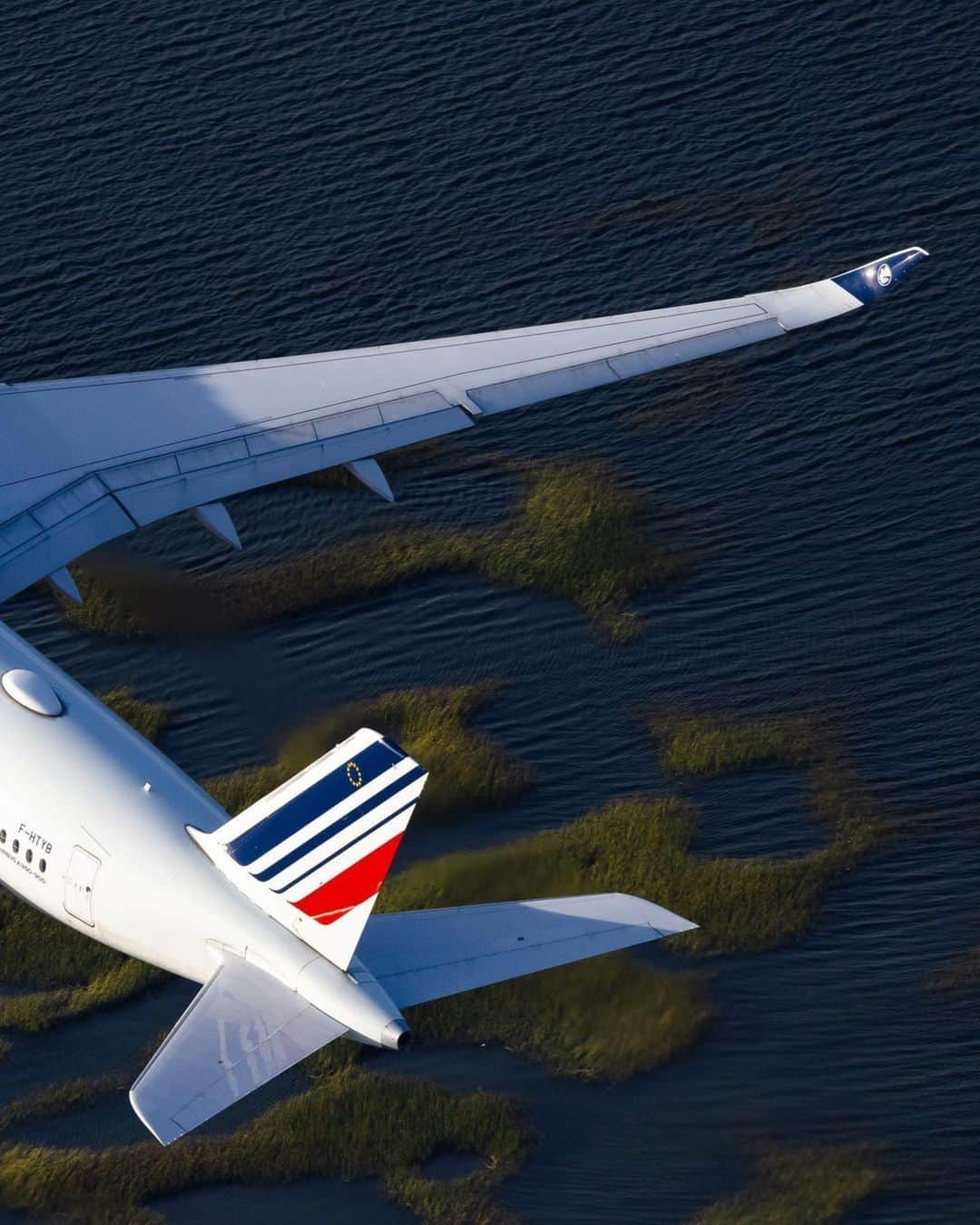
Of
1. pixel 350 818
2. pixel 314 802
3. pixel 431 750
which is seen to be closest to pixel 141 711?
pixel 431 750

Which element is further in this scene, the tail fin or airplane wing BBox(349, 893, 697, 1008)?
airplane wing BBox(349, 893, 697, 1008)

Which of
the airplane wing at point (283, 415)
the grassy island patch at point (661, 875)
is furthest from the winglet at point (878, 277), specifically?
the grassy island patch at point (661, 875)

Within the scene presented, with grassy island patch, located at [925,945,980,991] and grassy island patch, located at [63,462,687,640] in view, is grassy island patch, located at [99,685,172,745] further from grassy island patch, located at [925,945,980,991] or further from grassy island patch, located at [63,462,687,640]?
grassy island patch, located at [925,945,980,991]

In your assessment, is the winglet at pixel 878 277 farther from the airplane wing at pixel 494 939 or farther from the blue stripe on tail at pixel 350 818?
the blue stripe on tail at pixel 350 818

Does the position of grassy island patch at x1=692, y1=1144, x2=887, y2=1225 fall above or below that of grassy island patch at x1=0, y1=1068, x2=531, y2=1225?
below

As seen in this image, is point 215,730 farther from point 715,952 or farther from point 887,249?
point 887,249

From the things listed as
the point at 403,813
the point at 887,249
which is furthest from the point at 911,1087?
the point at 887,249

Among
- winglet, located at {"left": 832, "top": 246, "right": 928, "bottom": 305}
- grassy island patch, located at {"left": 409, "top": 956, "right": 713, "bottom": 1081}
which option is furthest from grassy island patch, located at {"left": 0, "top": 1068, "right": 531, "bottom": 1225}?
winglet, located at {"left": 832, "top": 246, "right": 928, "bottom": 305}
